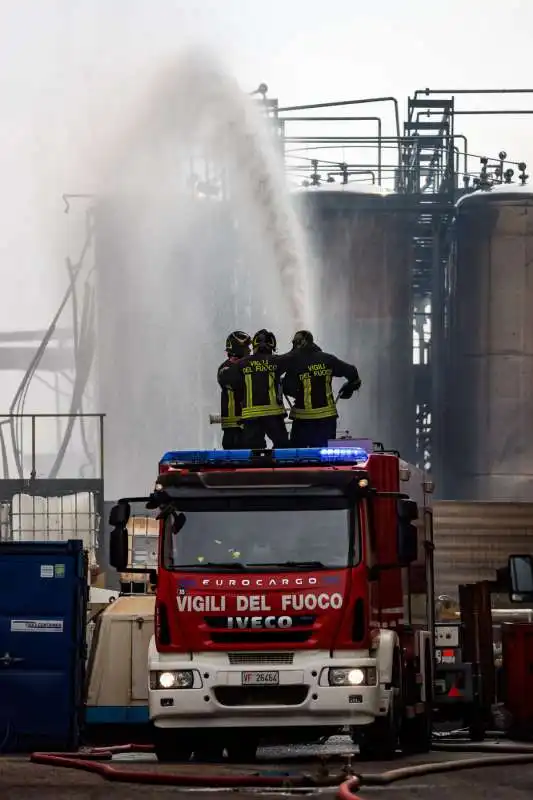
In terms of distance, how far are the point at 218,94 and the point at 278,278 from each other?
5.13m

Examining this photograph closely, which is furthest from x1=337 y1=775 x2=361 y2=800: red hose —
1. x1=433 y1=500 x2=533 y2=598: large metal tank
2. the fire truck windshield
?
x1=433 y1=500 x2=533 y2=598: large metal tank

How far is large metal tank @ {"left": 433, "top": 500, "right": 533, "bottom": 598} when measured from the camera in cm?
3142

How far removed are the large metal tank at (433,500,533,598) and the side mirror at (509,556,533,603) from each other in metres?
18.9

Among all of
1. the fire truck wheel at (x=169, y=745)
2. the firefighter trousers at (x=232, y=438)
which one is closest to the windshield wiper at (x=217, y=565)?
the fire truck wheel at (x=169, y=745)

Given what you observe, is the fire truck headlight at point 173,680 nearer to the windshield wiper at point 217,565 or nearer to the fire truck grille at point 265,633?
the fire truck grille at point 265,633

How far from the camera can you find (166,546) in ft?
46.7

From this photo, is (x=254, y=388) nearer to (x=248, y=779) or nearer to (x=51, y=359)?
(x=248, y=779)

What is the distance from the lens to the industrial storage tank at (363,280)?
39875mm

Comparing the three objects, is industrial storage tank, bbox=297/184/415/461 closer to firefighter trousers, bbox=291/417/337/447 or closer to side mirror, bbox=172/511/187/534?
firefighter trousers, bbox=291/417/337/447

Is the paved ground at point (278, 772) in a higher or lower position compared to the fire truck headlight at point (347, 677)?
lower

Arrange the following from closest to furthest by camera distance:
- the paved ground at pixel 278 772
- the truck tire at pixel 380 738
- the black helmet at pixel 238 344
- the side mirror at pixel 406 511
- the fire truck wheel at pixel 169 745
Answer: the paved ground at pixel 278 772 → the side mirror at pixel 406 511 → the truck tire at pixel 380 738 → the fire truck wheel at pixel 169 745 → the black helmet at pixel 238 344

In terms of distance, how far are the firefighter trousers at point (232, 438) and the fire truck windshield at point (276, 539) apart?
285 centimetres

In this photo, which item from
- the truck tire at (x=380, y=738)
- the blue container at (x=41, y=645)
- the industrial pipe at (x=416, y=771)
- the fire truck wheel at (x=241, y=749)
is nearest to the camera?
the industrial pipe at (x=416, y=771)

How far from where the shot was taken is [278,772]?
1308 cm
